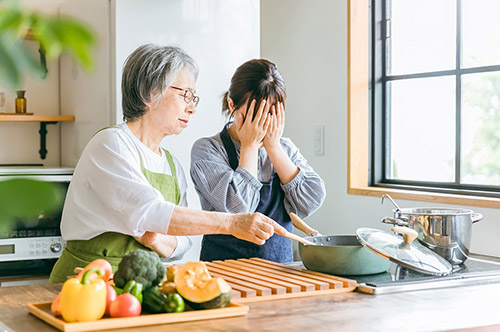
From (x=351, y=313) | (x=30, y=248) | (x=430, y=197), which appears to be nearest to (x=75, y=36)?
(x=351, y=313)

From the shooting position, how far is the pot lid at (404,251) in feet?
5.15

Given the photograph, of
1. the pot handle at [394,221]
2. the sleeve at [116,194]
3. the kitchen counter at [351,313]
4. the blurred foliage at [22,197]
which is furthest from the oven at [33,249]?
the blurred foliage at [22,197]

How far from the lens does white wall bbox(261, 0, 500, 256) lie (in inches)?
131

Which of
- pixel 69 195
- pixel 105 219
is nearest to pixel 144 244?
pixel 105 219

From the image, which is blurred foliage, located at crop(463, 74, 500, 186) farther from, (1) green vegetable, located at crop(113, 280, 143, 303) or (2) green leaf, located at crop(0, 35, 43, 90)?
(2) green leaf, located at crop(0, 35, 43, 90)

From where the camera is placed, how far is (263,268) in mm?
1681

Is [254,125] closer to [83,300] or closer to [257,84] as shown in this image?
[257,84]

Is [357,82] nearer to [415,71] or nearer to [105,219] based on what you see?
[415,71]

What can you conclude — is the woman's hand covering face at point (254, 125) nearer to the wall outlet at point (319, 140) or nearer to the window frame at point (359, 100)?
the window frame at point (359, 100)

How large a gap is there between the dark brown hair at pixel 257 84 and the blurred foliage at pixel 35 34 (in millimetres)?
1838

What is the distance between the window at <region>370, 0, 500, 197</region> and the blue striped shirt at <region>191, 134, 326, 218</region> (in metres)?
1.13

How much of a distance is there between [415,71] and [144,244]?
198 centimetres

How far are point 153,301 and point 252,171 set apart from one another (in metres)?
0.84

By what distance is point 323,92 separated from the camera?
348 centimetres
